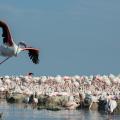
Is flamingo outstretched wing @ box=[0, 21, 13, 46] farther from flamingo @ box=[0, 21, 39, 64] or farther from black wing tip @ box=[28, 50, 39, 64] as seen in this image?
black wing tip @ box=[28, 50, 39, 64]

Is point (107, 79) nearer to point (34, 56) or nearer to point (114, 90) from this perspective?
point (114, 90)

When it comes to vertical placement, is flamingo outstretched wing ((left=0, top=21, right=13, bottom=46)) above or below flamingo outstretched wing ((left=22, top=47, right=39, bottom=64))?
above

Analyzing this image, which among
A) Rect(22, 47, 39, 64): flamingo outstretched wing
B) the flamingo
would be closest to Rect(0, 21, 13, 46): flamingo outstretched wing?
the flamingo

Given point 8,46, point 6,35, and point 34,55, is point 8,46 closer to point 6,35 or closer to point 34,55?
point 6,35

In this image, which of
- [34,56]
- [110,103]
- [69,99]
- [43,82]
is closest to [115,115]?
[110,103]

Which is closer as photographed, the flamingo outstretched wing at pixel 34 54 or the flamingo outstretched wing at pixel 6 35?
the flamingo outstretched wing at pixel 6 35

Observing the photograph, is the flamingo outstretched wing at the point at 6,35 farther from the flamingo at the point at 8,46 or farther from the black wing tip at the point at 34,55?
the black wing tip at the point at 34,55

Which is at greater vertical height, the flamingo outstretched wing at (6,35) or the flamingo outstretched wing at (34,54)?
the flamingo outstretched wing at (6,35)

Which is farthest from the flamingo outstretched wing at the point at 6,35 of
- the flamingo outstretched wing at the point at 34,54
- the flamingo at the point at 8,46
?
the flamingo outstretched wing at the point at 34,54

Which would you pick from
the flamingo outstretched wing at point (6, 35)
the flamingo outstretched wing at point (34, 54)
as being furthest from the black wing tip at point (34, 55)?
the flamingo outstretched wing at point (6, 35)

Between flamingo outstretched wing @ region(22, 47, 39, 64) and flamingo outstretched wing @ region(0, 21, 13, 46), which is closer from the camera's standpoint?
flamingo outstretched wing @ region(0, 21, 13, 46)

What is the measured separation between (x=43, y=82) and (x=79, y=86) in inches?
125

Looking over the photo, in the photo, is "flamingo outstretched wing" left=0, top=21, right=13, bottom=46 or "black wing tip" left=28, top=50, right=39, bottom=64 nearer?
"flamingo outstretched wing" left=0, top=21, right=13, bottom=46

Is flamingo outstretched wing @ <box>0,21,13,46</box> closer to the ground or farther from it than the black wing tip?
farther from it
